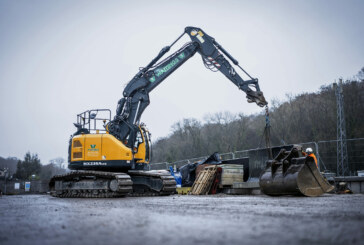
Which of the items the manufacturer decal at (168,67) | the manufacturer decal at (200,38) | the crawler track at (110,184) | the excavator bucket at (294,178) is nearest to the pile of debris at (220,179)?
the crawler track at (110,184)

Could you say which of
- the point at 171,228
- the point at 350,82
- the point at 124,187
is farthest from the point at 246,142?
the point at 171,228

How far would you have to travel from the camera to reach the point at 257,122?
47031 millimetres

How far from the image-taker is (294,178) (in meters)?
10.6

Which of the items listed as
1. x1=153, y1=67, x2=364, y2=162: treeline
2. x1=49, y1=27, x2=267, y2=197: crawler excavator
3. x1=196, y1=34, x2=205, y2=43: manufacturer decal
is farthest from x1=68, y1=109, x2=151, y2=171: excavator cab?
x1=153, y1=67, x2=364, y2=162: treeline

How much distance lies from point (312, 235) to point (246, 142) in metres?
42.1

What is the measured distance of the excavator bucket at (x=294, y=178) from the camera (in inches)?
420

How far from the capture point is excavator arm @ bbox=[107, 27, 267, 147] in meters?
14.7

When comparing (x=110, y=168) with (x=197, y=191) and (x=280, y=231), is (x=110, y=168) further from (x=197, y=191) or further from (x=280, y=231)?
(x=280, y=231)

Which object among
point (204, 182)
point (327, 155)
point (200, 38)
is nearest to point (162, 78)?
point (200, 38)

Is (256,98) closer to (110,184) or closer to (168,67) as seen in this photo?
(168,67)

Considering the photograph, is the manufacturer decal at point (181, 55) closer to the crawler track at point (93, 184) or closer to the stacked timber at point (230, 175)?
the stacked timber at point (230, 175)

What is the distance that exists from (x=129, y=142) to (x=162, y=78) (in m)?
3.12

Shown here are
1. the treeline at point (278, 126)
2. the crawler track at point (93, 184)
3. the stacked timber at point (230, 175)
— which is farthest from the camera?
the treeline at point (278, 126)

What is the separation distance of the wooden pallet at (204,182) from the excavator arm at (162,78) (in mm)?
3747
